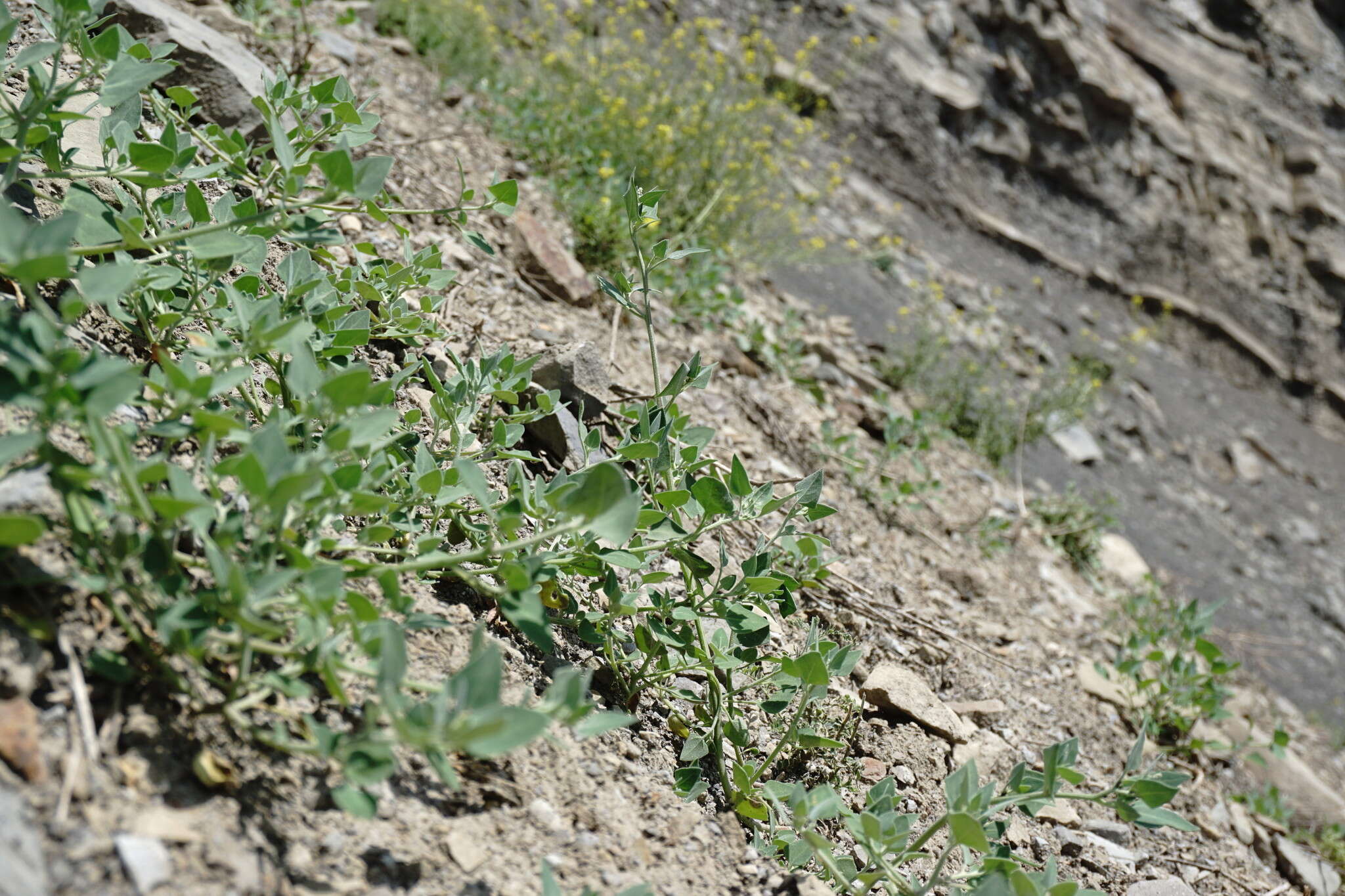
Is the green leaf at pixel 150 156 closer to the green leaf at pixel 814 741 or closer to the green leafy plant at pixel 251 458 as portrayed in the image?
the green leafy plant at pixel 251 458

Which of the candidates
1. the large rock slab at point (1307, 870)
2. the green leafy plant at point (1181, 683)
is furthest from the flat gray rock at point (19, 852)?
A: the large rock slab at point (1307, 870)

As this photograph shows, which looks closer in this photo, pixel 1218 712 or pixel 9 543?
pixel 9 543

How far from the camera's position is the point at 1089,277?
7098 mm

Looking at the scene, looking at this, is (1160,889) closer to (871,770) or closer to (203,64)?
(871,770)

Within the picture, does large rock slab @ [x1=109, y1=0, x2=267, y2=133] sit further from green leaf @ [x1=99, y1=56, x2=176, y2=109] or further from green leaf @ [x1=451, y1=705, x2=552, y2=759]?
green leaf @ [x1=451, y1=705, x2=552, y2=759]

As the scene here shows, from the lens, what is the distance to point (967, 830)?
1.03 m

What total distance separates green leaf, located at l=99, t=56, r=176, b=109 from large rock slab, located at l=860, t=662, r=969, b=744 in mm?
1630

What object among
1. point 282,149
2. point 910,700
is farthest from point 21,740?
point 910,700

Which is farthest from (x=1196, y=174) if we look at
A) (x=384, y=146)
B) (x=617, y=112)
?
(x=384, y=146)

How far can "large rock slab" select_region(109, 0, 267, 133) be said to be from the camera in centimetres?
203

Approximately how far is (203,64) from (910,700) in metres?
2.16

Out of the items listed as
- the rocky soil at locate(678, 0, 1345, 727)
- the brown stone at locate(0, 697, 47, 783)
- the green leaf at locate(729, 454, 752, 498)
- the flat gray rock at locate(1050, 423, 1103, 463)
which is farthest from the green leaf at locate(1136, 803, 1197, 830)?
the flat gray rock at locate(1050, 423, 1103, 463)

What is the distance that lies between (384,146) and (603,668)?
75.1 inches

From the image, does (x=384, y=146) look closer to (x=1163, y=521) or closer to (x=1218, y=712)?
(x=1218, y=712)
